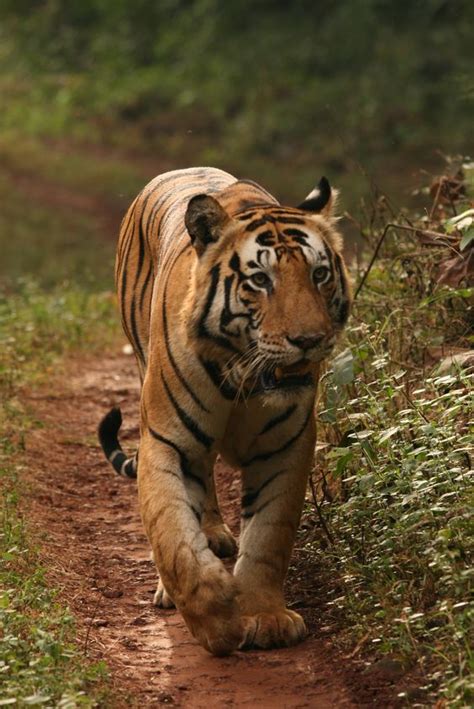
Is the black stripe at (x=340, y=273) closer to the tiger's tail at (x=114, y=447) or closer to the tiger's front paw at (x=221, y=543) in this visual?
the tiger's front paw at (x=221, y=543)

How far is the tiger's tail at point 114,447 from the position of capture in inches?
221

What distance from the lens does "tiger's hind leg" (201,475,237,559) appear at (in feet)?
17.8

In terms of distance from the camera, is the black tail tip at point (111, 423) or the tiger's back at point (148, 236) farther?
the black tail tip at point (111, 423)

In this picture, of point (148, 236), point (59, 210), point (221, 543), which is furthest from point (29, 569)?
point (59, 210)

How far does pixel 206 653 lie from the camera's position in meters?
4.39

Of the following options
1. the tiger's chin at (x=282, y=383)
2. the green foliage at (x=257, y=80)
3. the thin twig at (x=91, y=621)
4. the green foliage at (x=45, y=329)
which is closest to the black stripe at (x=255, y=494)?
the tiger's chin at (x=282, y=383)

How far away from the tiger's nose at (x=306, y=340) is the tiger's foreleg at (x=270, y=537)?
1.81 feet

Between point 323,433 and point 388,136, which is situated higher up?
point 323,433

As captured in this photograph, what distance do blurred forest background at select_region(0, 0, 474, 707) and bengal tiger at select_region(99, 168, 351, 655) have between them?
24 centimetres

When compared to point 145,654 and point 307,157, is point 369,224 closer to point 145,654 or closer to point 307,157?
point 145,654

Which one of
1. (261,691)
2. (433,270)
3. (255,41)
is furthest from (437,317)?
(255,41)

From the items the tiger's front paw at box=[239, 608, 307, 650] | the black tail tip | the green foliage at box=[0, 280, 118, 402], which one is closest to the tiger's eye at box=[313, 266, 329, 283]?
the tiger's front paw at box=[239, 608, 307, 650]

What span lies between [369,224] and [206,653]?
9.00ft

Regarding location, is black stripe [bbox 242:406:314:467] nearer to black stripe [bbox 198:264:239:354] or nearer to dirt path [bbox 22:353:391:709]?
black stripe [bbox 198:264:239:354]
